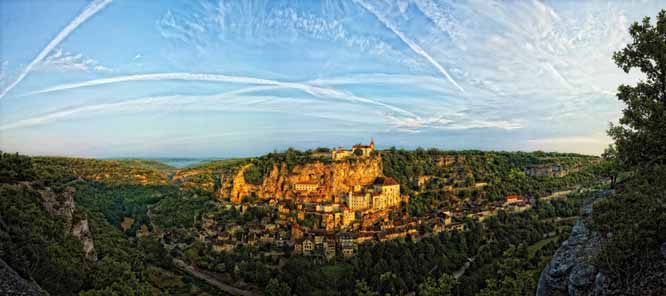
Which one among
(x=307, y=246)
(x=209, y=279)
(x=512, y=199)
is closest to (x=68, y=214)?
(x=209, y=279)

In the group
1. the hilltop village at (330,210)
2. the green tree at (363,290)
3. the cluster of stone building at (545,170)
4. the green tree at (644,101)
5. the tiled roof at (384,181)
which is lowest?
the green tree at (363,290)

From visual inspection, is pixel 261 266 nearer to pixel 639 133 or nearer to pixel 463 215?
pixel 463 215

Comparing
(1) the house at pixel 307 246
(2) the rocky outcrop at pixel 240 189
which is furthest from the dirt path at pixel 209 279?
(2) the rocky outcrop at pixel 240 189

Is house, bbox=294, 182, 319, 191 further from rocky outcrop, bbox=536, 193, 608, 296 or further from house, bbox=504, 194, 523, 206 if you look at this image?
rocky outcrop, bbox=536, 193, 608, 296

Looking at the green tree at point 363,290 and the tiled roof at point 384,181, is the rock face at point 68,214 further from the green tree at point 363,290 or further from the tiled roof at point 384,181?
the tiled roof at point 384,181

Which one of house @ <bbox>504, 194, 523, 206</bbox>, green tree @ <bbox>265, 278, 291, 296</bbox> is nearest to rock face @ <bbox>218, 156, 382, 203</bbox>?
house @ <bbox>504, 194, 523, 206</bbox>

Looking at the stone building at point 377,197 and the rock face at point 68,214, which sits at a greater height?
the rock face at point 68,214
